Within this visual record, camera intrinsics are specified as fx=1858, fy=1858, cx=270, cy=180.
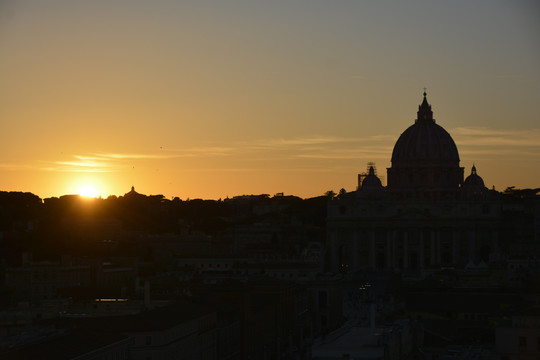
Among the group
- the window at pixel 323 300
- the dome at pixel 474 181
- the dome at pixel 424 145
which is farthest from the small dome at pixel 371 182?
the window at pixel 323 300

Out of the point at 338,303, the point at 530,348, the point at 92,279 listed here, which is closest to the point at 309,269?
the point at 338,303

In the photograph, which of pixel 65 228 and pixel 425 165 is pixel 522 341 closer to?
pixel 65 228

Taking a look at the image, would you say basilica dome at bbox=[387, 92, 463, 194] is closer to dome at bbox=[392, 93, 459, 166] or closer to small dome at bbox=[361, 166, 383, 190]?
dome at bbox=[392, 93, 459, 166]

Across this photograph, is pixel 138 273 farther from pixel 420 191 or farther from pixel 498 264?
pixel 420 191

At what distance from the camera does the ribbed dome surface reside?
183 metres

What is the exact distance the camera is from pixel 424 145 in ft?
603

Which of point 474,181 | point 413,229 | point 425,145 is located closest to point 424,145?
point 425,145

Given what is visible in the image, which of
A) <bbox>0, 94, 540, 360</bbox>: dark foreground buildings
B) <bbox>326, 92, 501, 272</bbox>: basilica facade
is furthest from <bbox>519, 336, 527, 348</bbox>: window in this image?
<bbox>326, 92, 501, 272</bbox>: basilica facade

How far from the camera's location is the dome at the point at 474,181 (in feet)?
589

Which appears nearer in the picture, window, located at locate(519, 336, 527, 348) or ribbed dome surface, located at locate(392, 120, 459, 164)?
window, located at locate(519, 336, 527, 348)

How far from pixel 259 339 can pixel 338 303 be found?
2890 centimetres

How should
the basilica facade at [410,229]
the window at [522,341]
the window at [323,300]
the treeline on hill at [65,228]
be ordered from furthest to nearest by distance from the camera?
the basilica facade at [410,229] → the treeline on hill at [65,228] → the window at [323,300] → the window at [522,341]

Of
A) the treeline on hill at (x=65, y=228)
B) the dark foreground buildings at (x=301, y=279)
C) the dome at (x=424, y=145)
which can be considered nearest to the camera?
the dark foreground buildings at (x=301, y=279)

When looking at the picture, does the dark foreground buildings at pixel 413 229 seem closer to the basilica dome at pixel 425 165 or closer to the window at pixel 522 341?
the basilica dome at pixel 425 165
